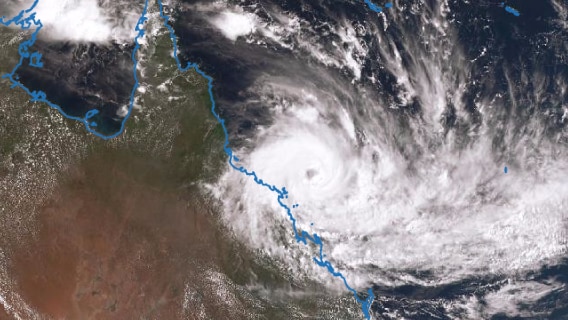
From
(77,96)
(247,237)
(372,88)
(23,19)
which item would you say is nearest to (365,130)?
(372,88)

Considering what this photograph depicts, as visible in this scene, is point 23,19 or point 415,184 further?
point 23,19

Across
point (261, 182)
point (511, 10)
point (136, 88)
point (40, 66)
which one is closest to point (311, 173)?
point (261, 182)

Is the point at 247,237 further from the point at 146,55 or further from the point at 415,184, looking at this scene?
the point at 146,55

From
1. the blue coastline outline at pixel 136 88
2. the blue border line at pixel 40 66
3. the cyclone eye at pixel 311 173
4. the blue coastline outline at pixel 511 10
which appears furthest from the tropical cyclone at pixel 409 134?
the blue border line at pixel 40 66

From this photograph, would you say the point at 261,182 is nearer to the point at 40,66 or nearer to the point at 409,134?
the point at 409,134

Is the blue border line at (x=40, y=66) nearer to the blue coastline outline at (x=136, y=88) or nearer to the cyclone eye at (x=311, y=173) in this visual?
the blue coastline outline at (x=136, y=88)

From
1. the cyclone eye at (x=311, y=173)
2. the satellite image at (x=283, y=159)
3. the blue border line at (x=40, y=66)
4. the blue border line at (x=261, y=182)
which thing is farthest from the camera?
the blue border line at (x=40, y=66)

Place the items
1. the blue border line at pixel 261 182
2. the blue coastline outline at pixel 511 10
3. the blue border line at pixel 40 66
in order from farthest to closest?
the blue border line at pixel 40 66, the blue border line at pixel 261 182, the blue coastline outline at pixel 511 10

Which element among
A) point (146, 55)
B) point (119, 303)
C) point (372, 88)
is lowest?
point (119, 303)

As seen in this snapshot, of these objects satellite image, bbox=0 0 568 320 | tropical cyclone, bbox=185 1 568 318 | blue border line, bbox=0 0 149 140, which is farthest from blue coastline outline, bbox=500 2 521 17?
blue border line, bbox=0 0 149 140
